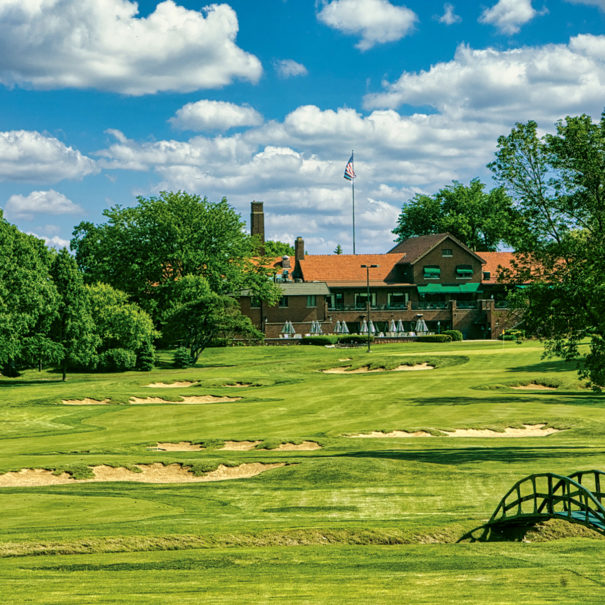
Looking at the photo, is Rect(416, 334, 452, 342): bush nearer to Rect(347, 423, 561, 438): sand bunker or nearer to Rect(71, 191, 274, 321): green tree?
Rect(71, 191, 274, 321): green tree

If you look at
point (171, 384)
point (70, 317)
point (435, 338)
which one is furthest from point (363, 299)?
point (70, 317)

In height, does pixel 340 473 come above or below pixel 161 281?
below

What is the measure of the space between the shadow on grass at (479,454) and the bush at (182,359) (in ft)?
142

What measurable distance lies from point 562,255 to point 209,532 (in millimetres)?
20292

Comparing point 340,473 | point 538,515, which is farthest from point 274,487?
point 538,515

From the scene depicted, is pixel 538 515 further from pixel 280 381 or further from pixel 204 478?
pixel 280 381

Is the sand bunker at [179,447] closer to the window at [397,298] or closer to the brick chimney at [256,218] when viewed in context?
the window at [397,298]

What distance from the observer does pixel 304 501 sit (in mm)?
21156

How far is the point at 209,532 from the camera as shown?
17062mm

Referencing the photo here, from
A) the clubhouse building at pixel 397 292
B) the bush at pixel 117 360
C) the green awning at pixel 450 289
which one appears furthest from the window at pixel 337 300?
the bush at pixel 117 360

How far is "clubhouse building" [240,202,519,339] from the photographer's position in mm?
93125

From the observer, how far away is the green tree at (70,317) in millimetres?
59062

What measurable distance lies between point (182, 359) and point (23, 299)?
1928 cm

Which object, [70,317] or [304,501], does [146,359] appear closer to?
[70,317]
